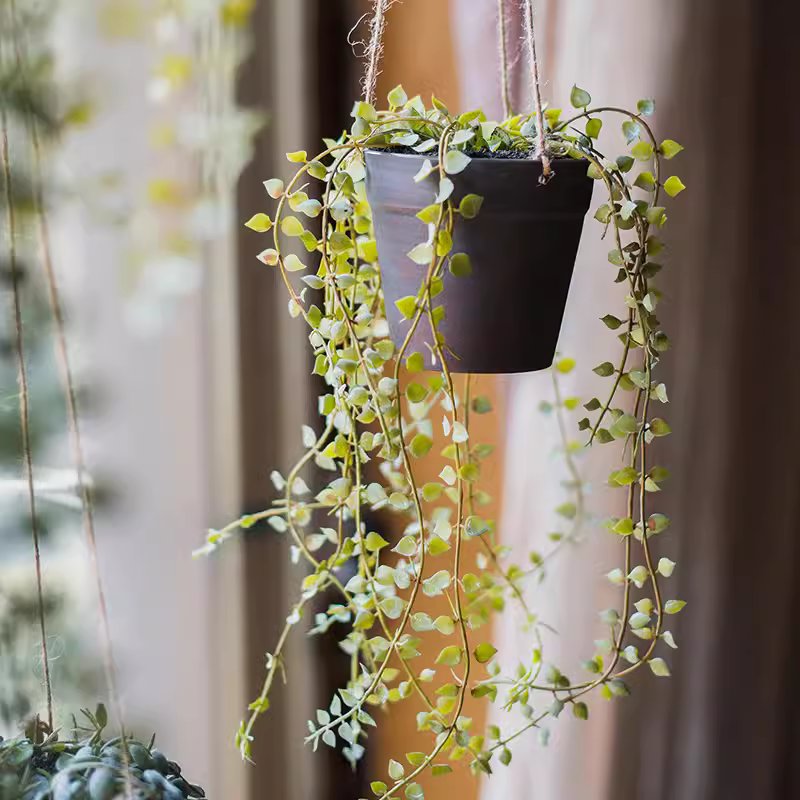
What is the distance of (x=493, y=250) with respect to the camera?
811mm

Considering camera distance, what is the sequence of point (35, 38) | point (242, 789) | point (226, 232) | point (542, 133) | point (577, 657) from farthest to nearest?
1. point (577, 657)
2. point (242, 789)
3. point (226, 232)
4. point (35, 38)
5. point (542, 133)

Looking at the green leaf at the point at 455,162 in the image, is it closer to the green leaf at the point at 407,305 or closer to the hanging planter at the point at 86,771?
the green leaf at the point at 407,305

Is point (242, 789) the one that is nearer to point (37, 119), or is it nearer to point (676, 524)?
point (676, 524)

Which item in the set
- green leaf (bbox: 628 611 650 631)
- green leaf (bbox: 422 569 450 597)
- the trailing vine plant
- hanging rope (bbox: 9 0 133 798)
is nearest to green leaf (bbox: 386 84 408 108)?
the trailing vine plant

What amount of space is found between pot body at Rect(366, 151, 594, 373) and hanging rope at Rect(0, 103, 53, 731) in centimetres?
34

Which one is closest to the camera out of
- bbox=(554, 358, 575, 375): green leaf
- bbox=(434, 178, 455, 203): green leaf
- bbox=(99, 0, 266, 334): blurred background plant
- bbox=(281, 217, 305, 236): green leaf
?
bbox=(434, 178, 455, 203): green leaf

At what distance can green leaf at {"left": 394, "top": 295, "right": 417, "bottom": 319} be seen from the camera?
797 mm

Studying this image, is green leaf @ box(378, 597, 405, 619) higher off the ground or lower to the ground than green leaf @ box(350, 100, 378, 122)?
lower

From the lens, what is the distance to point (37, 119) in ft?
2.97

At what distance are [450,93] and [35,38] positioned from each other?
554 mm

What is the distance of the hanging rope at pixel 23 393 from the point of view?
0.87 metres

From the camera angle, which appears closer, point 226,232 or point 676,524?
point 226,232

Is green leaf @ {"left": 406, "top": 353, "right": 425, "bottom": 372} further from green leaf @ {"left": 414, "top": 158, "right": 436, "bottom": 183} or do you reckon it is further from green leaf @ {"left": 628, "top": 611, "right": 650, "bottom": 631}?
green leaf @ {"left": 628, "top": 611, "right": 650, "bottom": 631}

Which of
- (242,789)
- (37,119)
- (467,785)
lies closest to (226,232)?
(37,119)
